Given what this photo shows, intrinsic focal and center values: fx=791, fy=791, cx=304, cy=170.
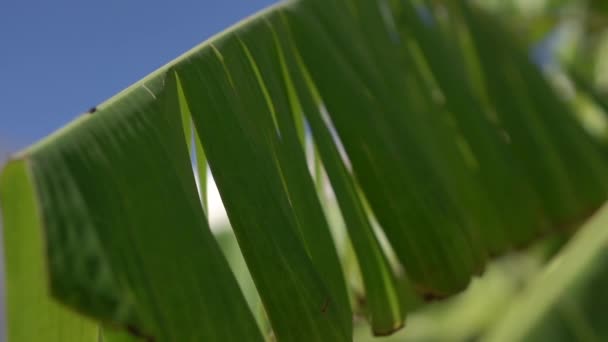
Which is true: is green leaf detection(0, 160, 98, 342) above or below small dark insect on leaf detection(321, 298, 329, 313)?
above

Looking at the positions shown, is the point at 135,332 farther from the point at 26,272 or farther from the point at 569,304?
the point at 569,304

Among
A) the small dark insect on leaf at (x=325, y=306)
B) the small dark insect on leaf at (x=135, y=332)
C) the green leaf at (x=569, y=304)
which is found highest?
the small dark insect on leaf at (x=135, y=332)

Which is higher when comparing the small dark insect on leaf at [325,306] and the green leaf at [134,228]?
the green leaf at [134,228]

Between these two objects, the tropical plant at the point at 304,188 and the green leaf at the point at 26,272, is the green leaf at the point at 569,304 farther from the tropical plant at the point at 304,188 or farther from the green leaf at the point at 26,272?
the green leaf at the point at 26,272

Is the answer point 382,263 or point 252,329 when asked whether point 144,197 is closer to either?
point 252,329

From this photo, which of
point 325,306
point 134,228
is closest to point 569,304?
point 325,306

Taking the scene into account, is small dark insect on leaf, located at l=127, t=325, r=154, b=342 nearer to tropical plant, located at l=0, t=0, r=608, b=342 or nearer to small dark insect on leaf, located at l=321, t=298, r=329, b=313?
tropical plant, located at l=0, t=0, r=608, b=342

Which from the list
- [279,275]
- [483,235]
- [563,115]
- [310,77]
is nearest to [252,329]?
[279,275]

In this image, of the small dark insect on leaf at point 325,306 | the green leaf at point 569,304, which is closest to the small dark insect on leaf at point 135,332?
the small dark insect on leaf at point 325,306

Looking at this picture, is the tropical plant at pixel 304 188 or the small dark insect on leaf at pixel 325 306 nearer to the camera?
the tropical plant at pixel 304 188

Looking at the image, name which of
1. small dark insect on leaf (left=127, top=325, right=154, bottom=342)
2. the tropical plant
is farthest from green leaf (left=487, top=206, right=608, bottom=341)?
small dark insect on leaf (left=127, top=325, right=154, bottom=342)
